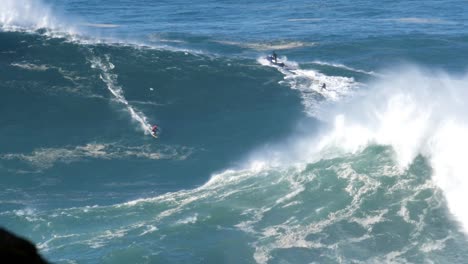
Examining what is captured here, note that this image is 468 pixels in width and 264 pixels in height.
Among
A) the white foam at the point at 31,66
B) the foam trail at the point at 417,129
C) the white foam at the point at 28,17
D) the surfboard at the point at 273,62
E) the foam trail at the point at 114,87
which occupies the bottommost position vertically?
the foam trail at the point at 417,129

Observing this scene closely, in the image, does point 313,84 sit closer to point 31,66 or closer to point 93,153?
point 93,153

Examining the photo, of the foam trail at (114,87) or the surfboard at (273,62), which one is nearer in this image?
the foam trail at (114,87)

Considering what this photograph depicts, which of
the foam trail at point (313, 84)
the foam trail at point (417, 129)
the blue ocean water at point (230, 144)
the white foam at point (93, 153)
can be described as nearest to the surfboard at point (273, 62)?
the foam trail at point (313, 84)

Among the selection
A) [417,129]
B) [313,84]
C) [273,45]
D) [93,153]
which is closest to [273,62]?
[313,84]

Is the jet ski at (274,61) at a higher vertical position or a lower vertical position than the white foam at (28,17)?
lower

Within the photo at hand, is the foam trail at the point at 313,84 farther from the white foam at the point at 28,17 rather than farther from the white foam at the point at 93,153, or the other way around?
the white foam at the point at 28,17

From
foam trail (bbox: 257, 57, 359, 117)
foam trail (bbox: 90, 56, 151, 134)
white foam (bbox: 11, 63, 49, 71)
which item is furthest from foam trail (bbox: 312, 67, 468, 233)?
white foam (bbox: 11, 63, 49, 71)
